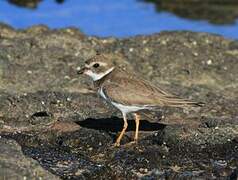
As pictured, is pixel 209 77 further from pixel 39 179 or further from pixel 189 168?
pixel 39 179

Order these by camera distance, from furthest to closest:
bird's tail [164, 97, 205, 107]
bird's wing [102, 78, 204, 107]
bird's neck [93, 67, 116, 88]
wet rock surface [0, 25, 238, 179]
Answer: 1. bird's neck [93, 67, 116, 88]
2. bird's tail [164, 97, 205, 107]
3. bird's wing [102, 78, 204, 107]
4. wet rock surface [0, 25, 238, 179]

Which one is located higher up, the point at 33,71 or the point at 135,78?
the point at 135,78

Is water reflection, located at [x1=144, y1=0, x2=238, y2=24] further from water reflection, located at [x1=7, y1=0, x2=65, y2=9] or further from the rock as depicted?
the rock

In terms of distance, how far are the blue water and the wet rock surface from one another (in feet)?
6.15

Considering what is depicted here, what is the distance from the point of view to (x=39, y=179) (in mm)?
6664

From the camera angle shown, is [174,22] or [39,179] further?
[174,22]

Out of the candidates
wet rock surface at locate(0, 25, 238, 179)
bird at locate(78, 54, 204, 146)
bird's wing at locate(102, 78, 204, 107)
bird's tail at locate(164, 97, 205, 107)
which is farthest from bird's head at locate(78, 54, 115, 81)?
bird's tail at locate(164, 97, 205, 107)

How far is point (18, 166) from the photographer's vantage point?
6.74 meters

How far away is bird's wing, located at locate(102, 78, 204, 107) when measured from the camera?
7852 millimetres

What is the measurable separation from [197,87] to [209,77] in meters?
0.55

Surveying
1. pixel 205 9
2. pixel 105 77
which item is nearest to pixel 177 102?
pixel 105 77

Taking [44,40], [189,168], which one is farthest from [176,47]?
[189,168]

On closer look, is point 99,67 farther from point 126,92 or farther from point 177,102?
point 177,102

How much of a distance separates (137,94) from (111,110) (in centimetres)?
152
